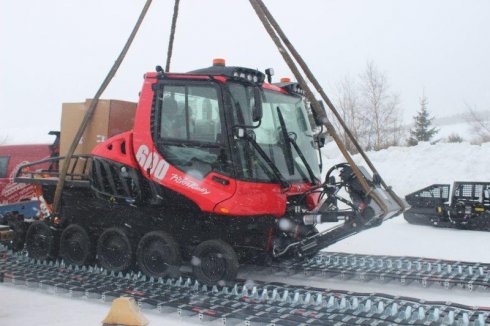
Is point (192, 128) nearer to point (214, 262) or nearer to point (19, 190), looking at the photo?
point (214, 262)

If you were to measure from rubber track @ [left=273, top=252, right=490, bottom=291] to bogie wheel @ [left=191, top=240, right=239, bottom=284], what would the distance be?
1459mm

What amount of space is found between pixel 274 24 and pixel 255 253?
291 cm

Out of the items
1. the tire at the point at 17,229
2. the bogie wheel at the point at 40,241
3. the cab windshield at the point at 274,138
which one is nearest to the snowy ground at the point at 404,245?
the bogie wheel at the point at 40,241

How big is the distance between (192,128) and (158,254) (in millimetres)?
1656

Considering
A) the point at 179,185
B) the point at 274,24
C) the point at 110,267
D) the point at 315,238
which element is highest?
the point at 274,24

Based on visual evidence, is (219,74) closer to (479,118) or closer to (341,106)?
(341,106)

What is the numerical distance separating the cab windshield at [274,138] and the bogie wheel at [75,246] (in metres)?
2.71

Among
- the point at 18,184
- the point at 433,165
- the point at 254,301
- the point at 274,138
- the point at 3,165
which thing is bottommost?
the point at 254,301

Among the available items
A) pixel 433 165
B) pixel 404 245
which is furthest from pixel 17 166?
pixel 433 165

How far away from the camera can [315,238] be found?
656cm

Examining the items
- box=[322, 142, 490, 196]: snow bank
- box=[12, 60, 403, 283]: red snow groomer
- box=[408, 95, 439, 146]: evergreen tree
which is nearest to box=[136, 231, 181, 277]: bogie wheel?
box=[12, 60, 403, 283]: red snow groomer

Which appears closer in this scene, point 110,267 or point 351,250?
point 110,267

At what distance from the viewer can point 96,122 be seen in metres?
7.85

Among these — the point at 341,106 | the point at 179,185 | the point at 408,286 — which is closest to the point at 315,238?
the point at 408,286
